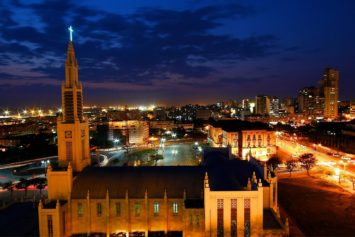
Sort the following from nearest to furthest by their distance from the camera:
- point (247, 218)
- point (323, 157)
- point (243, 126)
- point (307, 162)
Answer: point (247, 218) → point (307, 162) → point (323, 157) → point (243, 126)

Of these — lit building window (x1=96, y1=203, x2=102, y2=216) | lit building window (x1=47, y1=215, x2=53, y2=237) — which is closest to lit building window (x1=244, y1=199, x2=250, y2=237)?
lit building window (x1=96, y1=203, x2=102, y2=216)

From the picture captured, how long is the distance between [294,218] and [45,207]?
101 feet

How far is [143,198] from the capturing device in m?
32.0

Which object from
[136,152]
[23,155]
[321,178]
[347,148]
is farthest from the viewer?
[136,152]

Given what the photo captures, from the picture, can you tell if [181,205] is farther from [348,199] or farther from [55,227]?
[348,199]

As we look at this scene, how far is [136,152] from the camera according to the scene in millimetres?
108688

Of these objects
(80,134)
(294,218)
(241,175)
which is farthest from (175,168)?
(294,218)

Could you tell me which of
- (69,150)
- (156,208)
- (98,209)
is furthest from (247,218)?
(69,150)

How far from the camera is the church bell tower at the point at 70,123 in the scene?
117ft

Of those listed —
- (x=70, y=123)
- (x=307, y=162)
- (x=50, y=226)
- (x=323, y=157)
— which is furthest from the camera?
(x=323, y=157)

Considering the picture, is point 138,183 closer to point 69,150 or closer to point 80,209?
point 80,209

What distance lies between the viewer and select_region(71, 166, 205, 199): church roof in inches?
1273

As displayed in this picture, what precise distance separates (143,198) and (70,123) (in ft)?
41.7

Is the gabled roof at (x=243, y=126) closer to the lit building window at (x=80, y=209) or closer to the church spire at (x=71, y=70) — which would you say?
the church spire at (x=71, y=70)
